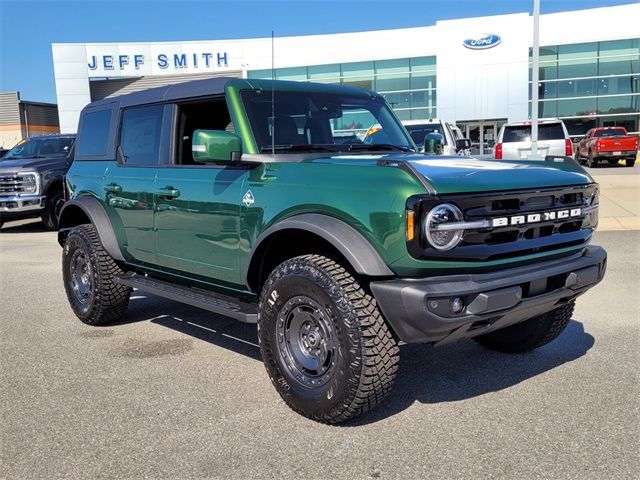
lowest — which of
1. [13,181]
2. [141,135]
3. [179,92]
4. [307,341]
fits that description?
[307,341]

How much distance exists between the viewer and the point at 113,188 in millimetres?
5141

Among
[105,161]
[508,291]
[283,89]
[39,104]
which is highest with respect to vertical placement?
[39,104]

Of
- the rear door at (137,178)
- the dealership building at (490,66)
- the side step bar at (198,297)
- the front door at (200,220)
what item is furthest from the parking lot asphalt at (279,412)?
the dealership building at (490,66)

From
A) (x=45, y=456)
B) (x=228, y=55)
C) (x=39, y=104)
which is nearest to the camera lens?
(x=45, y=456)

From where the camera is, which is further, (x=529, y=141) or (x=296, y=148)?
(x=529, y=141)

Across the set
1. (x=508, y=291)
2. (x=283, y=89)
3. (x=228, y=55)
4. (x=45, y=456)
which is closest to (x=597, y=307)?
(x=508, y=291)

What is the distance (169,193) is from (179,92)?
2.63ft

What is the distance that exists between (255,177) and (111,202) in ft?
6.56

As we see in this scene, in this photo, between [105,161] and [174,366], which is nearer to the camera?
[174,366]

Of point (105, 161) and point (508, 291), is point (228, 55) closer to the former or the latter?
point (105, 161)

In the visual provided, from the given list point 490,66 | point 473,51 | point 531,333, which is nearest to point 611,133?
point 490,66

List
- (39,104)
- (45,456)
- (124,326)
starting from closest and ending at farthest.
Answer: (45,456) → (124,326) → (39,104)

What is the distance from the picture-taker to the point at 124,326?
560 cm

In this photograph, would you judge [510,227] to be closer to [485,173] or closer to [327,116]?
[485,173]
